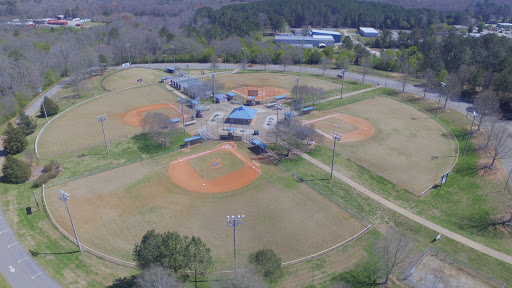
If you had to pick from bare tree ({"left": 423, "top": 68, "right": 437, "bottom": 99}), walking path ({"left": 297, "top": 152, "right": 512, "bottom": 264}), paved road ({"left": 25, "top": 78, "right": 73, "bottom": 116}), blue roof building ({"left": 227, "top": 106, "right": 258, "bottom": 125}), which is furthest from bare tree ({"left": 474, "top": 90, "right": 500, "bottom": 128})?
paved road ({"left": 25, "top": 78, "right": 73, "bottom": 116})

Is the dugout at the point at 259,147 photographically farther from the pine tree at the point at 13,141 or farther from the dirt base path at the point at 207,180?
the pine tree at the point at 13,141

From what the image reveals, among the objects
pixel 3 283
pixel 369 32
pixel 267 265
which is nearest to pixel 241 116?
pixel 267 265

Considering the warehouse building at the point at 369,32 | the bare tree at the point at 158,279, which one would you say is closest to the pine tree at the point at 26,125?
the bare tree at the point at 158,279

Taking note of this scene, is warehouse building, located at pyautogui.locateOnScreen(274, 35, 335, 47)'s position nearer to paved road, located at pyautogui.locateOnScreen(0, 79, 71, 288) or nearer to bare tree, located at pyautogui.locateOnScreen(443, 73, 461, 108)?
bare tree, located at pyautogui.locateOnScreen(443, 73, 461, 108)

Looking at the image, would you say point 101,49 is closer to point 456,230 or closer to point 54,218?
point 54,218

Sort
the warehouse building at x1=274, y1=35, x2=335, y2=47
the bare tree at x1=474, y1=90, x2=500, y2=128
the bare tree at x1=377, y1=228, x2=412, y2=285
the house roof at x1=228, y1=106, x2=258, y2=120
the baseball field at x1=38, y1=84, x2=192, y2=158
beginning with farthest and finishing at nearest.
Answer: the warehouse building at x1=274, y1=35, x2=335, y2=47 → the house roof at x1=228, y1=106, x2=258, y2=120 → the bare tree at x1=474, y1=90, x2=500, y2=128 → the baseball field at x1=38, y1=84, x2=192, y2=158 → the bare tree at x1=377, y1=228, x2=412, y2=285

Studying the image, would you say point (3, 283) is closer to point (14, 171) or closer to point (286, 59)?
point (14, 171)
